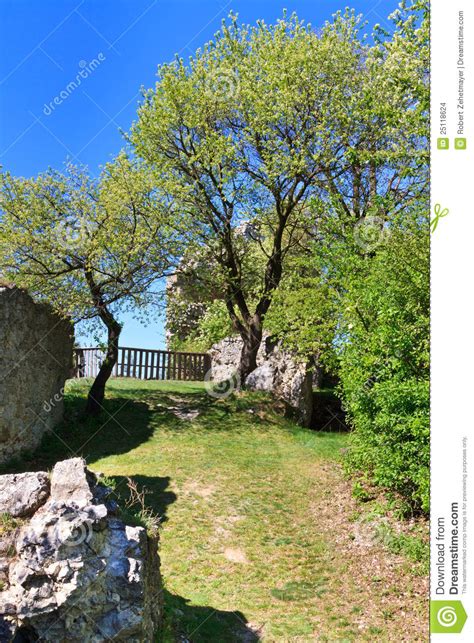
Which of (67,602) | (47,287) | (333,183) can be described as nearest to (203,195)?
(333,183)

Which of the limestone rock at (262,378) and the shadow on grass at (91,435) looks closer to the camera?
the shadow on grass at (91,435)

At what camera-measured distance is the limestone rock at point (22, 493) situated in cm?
797

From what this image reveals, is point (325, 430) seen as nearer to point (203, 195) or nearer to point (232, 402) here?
point (232, 402)

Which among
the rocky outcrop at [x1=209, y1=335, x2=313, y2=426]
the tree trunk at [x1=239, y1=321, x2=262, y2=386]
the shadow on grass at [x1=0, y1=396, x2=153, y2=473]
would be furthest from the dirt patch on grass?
the tree trunk at [x1=239, y1=321, x2=262, y2=386]

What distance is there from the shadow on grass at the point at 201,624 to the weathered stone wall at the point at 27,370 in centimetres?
930

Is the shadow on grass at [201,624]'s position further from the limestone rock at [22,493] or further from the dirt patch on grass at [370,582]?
the limestone rock at [22,493]

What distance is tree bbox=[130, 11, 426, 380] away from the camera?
70.7ft

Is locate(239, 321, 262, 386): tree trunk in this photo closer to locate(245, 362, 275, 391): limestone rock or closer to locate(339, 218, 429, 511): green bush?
locate(245, 362, 275, 391): limestone rock

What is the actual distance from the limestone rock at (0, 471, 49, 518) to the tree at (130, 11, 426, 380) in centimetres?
1491

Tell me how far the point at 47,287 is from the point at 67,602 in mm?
14903
